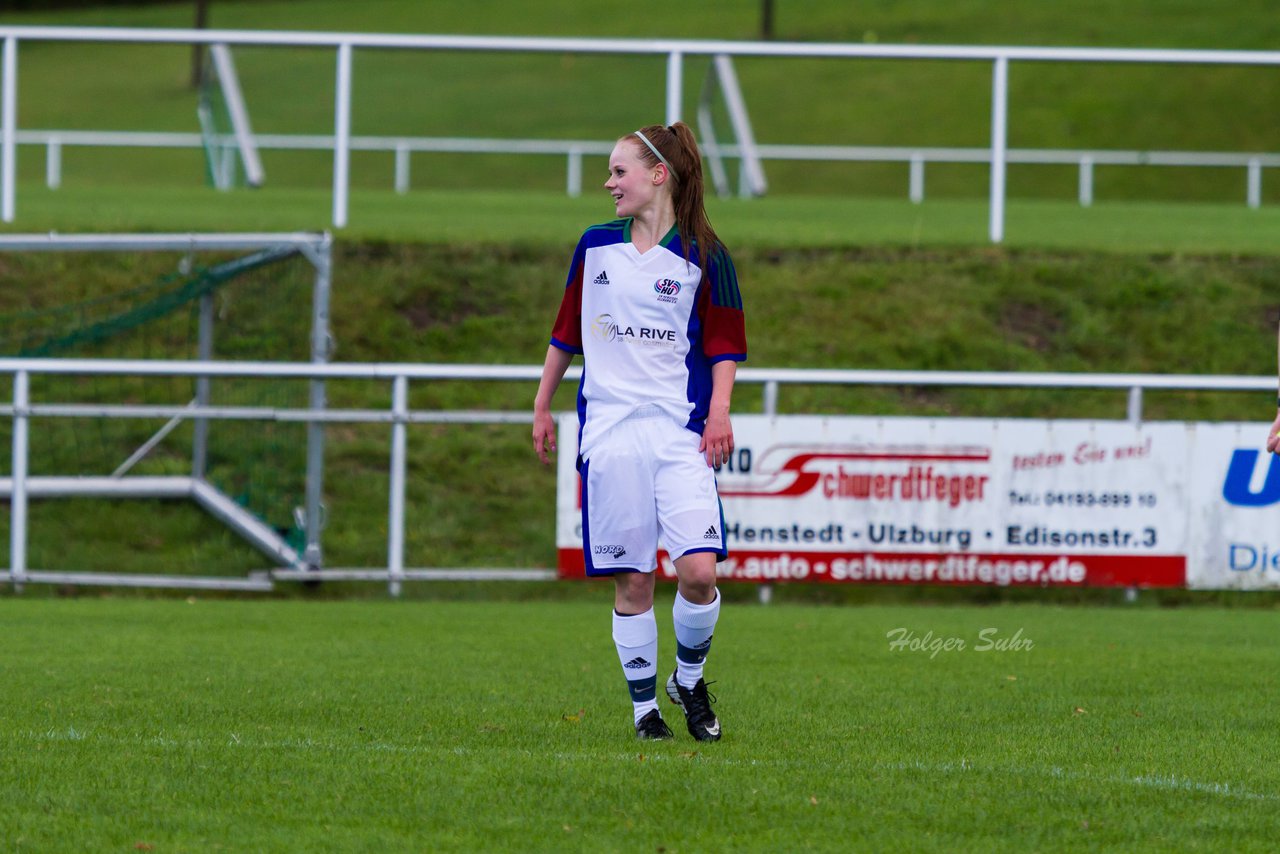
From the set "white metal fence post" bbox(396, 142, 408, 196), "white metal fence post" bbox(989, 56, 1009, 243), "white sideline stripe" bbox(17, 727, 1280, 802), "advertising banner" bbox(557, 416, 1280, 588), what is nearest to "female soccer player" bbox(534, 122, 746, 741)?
"white sideline stripe" bbox(17, 727, 1280, 802)

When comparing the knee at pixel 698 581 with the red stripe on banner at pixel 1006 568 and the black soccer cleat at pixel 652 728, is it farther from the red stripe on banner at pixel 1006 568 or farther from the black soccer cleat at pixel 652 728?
the red stripe on banner at pixel 1006 568

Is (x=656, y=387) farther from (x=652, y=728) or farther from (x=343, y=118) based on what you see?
(x=343, y=118)

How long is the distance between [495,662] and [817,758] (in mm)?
2622

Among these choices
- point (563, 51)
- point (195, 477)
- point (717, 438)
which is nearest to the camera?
point (717, 438)

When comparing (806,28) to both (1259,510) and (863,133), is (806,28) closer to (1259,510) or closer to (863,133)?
(863,133)

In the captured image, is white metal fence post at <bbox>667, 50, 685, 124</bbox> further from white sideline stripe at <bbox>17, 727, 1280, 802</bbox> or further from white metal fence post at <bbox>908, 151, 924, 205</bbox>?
white metal fence post at <bbox>908, 151, 924, 205</bbox>

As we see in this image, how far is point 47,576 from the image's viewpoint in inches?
406

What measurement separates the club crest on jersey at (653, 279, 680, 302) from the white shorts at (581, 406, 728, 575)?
0.33m

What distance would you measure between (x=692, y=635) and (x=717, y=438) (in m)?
0.65

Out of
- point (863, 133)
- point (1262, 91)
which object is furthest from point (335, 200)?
point (1262, 91)

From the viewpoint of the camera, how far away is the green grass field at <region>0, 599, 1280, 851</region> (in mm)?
4215

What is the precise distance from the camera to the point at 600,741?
547 cm

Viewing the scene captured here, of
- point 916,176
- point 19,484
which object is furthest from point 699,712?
point 916,176

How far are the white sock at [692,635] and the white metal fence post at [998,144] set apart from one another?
844cm
